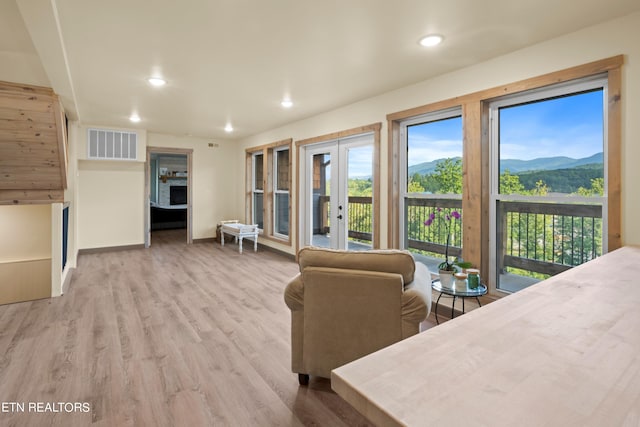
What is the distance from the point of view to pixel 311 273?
2.03m

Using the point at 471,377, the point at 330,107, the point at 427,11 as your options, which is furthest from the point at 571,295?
the point at 330,107

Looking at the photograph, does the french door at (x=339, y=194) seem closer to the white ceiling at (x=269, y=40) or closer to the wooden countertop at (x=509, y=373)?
the white ceiling at (x=269, y=40)

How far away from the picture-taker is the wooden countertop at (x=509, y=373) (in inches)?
22.1

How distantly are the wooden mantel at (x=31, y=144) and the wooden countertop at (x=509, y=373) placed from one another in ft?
15.3

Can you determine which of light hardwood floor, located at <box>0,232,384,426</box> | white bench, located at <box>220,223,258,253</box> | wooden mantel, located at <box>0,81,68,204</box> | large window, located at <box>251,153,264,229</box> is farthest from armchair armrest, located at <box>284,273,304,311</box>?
large window, located at <box>251,153,264,229</box>

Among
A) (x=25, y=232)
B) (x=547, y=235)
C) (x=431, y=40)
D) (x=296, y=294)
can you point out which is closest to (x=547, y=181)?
(x=547, y=235)

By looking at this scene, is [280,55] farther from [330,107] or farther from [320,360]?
[320,360]

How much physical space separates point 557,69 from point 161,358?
3749 mm

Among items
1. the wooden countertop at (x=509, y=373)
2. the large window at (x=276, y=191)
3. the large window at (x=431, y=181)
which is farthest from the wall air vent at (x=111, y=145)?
the wooden countertop at (x=509, y=373)

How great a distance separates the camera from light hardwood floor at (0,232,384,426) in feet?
6.20

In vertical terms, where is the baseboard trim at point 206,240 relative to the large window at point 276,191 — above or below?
below

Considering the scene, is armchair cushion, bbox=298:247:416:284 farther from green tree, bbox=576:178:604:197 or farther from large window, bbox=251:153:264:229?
large window, bbox=251:153:264:229

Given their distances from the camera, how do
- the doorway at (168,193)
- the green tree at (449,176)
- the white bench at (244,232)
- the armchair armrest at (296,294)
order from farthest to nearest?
1. the doorway at (168,193)
2. the white bench at (244,232)
3. the green tree at (449,176)
4. the armchair armrest at (296,294)

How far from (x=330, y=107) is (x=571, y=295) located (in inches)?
163
